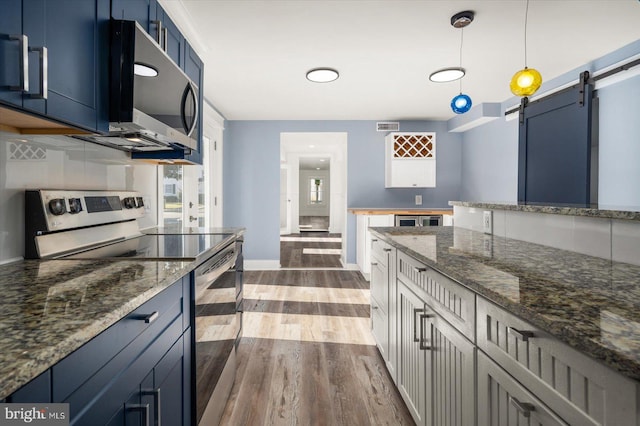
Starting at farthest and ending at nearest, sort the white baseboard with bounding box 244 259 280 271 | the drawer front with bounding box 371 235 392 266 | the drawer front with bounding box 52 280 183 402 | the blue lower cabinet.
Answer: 1. the white baseboard with bounding box 244 259 280 271
2. the drawer front with bounding box 371 235 392 266
3. the drawer front with bounding box 52 280 183 402
4. the blue lower cabinet

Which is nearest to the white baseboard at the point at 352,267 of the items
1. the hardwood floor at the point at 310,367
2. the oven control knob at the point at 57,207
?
the hardwood floor at the point at 310,367

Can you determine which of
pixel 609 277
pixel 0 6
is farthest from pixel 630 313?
pixel 0 6

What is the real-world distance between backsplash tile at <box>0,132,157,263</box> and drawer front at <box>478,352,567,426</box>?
1.59 metres

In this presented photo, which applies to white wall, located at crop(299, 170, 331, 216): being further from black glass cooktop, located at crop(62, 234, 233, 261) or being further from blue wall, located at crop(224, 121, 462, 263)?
black glass cooktop, located at crop(62, 234, 233, 261)

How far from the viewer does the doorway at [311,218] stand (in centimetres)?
592

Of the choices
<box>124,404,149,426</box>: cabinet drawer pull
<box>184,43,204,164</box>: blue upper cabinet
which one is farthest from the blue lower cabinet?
<box>184,43,204,164</box>: blue upper cabinet

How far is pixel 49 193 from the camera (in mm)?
1345

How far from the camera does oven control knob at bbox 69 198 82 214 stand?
1.46 metres

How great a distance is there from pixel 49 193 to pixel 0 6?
2.29 feet

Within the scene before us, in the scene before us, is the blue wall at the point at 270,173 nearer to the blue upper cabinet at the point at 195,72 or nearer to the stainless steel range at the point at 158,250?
the blue upper cabinet at the point at 195,72

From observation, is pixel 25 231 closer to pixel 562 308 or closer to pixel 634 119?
pixel 562 308

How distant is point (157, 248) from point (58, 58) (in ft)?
2.61

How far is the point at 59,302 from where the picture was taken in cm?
78

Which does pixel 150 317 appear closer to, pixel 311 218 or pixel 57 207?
pixel 57 207
